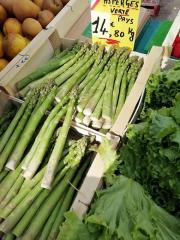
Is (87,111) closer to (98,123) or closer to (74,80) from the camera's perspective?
(98,123)

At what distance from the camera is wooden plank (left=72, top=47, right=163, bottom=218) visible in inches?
82.6

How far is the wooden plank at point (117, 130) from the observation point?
2.10 metres

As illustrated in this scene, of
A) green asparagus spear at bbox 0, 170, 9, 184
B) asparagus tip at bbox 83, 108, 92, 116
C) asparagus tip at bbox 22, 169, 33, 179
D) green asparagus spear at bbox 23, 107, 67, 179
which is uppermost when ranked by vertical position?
asparagus tip at bbox 83, 108, 92, 116

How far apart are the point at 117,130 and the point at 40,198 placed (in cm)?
83

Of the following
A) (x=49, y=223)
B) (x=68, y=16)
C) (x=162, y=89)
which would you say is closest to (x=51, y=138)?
(x=49, y=223)

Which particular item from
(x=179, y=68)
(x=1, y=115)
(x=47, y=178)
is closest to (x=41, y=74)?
(x=1, y=115)

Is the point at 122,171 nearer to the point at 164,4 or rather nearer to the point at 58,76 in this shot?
the point at 58,76

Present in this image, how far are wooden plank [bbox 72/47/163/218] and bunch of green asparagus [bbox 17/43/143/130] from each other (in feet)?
0.81

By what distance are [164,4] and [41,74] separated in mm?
3178

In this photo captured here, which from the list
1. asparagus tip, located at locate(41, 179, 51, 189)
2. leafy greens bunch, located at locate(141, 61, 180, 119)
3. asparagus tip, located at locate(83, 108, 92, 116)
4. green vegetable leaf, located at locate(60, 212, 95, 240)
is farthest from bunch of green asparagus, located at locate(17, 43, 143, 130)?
green vegetable leaf, located at locate(60, 212, 95, 240)

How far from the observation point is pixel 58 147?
101 inches

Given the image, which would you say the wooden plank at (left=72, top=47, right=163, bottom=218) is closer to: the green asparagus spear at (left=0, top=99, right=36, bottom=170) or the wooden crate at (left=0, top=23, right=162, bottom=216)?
the wooden crate at (left=0, top=23, right=162, bottom=216)

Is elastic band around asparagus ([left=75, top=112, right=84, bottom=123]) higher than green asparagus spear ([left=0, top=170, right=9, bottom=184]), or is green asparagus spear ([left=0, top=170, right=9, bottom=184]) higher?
elastic band around asparagus ([left=75, top=112, right=84, bottom=123])

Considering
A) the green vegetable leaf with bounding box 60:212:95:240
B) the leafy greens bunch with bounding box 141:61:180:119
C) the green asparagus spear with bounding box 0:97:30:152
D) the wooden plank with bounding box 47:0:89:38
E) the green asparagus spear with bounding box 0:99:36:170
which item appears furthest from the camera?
the wooden plank with bounding box 47:0:89:38
